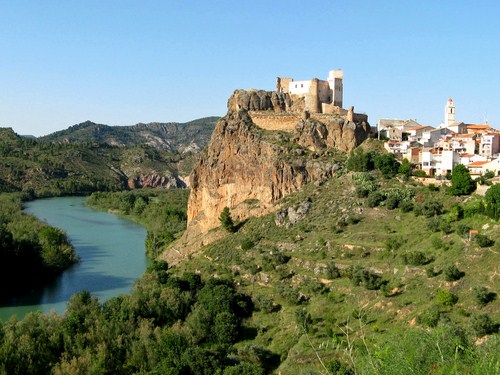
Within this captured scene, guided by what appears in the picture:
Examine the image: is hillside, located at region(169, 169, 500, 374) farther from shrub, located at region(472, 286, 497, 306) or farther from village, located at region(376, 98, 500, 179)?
village, located at region(376, 98, 500, 179)

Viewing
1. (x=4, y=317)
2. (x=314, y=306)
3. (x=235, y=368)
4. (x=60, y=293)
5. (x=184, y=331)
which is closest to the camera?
(x=235, y=368)

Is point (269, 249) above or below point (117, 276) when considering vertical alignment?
above

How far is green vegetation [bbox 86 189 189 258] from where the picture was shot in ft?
157

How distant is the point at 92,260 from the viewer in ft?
151

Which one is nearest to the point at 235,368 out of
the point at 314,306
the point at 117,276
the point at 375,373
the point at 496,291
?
the point at 314,306

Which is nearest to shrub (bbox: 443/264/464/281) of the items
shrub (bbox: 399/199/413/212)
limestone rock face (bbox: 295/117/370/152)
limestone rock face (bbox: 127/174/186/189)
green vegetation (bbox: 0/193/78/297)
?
shrub (bbox: 399/199/413/212)

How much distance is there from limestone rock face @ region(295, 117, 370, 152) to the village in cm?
225

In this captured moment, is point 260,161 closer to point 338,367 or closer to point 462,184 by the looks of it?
point 462,184

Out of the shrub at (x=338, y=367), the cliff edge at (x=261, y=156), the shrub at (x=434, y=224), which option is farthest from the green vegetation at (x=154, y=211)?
the shrub at (x=338, y=367)

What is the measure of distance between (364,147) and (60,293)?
70.9 feet

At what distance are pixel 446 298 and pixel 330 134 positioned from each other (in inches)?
679

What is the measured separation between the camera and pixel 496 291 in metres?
20.5

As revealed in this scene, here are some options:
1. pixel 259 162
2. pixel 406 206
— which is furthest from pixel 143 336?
pixel 259 162

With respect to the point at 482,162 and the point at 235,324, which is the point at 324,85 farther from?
the point at 235,324
